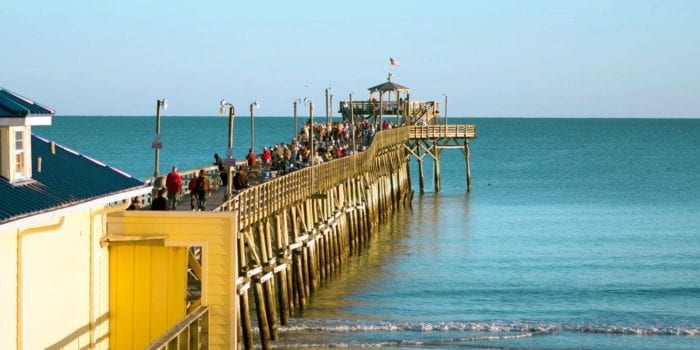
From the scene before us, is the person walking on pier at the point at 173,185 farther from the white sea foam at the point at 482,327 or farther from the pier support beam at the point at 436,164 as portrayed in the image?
the pier support beam at the point at 436,164

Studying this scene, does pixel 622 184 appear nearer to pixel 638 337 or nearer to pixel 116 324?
pixel 638 337

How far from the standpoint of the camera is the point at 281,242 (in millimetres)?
30094

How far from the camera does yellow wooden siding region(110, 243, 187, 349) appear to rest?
58.0 ft

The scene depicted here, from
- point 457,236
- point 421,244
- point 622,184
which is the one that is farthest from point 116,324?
point 622,184

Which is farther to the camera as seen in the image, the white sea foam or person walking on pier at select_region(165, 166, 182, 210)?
the white sea foam

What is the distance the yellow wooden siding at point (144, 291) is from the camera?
17.7 meters

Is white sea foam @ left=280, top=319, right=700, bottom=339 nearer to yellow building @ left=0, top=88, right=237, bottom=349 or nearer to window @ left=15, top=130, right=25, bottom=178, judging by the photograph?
yellow building @ left=0, top=88, right=237, bottom=349

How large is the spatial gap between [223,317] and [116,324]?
154cm

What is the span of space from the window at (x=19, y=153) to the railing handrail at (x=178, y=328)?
107 inches

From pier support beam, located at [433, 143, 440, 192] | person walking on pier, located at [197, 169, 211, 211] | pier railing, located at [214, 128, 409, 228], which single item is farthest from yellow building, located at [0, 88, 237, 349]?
pier support beam, located at [433, 143, 440, 192]

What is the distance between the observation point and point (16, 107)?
50.0 ft

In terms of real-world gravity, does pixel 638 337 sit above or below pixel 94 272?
below

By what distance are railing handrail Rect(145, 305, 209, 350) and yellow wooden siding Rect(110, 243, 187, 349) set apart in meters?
0.49

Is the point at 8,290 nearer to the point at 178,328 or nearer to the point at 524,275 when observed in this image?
the point at 178,328
